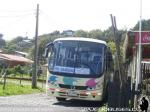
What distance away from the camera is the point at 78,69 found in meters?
19.9

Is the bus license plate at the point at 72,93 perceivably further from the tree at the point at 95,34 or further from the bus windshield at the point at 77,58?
the tree at the point at 95,34

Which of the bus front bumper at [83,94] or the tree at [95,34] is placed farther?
the tree at [95,34]

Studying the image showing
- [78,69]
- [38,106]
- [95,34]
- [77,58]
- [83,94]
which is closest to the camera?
[38,106]

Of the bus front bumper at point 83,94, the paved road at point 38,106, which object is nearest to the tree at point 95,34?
the paved road at point 38,106

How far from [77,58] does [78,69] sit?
536mm

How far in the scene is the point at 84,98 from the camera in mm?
19750

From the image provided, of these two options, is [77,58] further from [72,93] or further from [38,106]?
[38,106]

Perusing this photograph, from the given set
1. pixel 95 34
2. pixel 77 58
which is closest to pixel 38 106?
pixel 77 58

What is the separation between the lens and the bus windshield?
65.5ft

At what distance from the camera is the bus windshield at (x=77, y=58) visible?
1997 cm

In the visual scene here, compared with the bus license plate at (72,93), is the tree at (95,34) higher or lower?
higher

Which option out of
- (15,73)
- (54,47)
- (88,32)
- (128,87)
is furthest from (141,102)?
(88,32)

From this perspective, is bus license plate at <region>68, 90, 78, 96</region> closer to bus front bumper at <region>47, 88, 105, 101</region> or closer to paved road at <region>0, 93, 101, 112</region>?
bus front bumper at <region>47, 88, 105, 101</region>

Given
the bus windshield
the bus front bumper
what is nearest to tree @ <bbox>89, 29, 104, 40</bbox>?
the bus windshield
